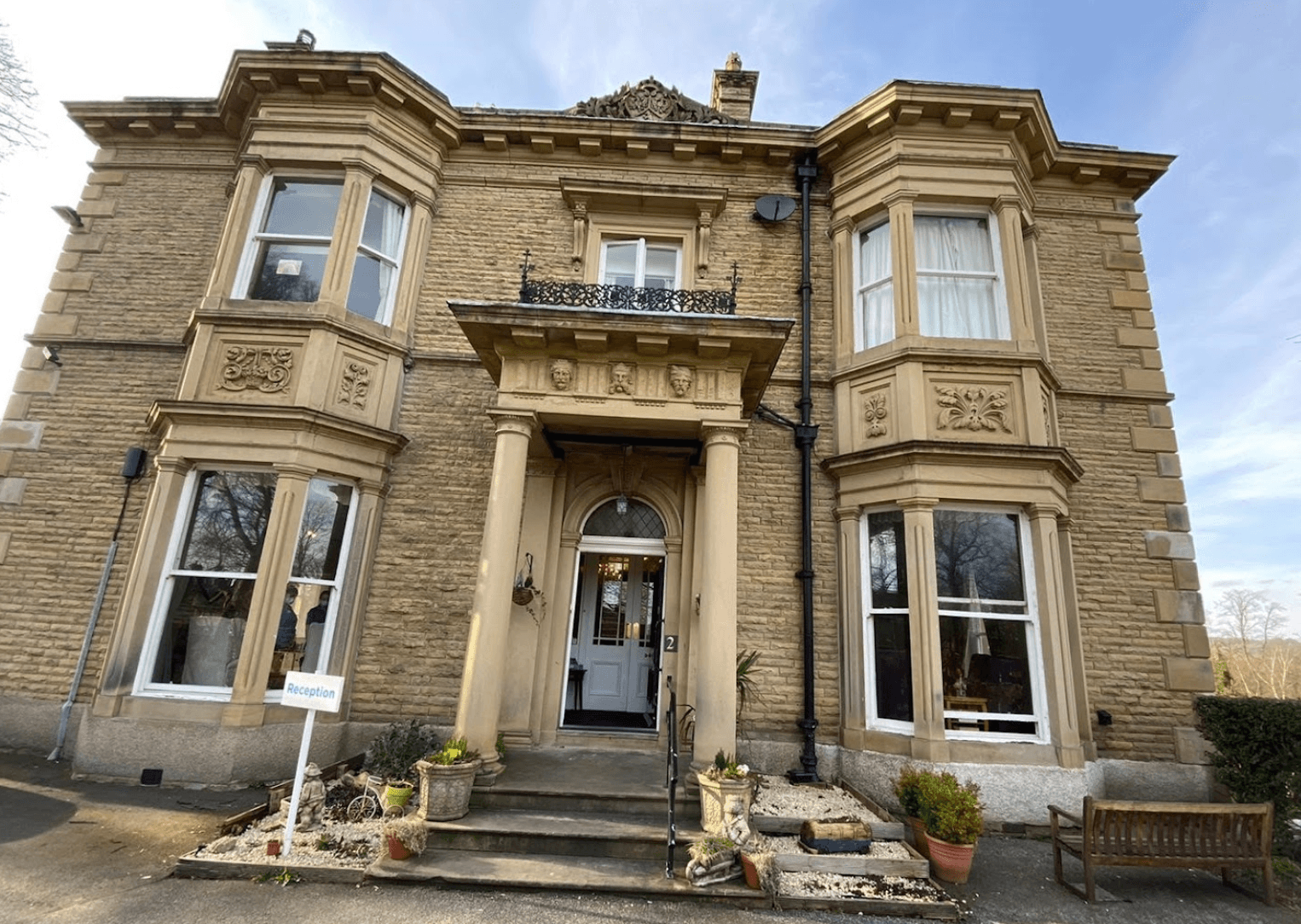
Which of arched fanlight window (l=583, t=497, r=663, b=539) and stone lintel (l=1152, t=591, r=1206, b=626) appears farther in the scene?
arched fanlight window (l=583, t=497, r=663, b=539)

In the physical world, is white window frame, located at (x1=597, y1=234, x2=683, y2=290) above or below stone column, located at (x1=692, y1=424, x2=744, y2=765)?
above

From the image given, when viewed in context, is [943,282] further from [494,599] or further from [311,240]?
[311,240]

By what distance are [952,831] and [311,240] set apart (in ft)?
31.6

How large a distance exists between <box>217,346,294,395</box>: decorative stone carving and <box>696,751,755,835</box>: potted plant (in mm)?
6466

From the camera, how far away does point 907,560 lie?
6898mm

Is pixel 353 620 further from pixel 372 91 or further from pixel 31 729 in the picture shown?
pixel 372 91

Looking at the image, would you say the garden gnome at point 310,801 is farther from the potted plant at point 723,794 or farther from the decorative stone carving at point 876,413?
the decorative stone carving at point 876,413

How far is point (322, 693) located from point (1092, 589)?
27.9ft

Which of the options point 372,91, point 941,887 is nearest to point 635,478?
point 941,887

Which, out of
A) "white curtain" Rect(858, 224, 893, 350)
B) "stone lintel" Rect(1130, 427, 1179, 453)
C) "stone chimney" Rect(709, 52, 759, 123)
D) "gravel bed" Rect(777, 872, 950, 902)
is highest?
"stone chimney" Rect(709, 52, 759, 123)

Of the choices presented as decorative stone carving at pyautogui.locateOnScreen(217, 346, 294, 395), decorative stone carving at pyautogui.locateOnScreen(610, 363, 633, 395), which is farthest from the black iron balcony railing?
decorative stone carving at pyautogui.locateOnScreen(217, 346, 294, 395)

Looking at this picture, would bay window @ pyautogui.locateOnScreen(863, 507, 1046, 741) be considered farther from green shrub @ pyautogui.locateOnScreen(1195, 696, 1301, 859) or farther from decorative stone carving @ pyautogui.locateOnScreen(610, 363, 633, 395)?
decorative stone carving @ pyautogui.locateOnScreen(610, 363, 633, 395)

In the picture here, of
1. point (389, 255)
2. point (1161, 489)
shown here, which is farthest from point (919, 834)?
point (389, 255)

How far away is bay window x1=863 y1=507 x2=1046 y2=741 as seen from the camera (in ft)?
21.8
